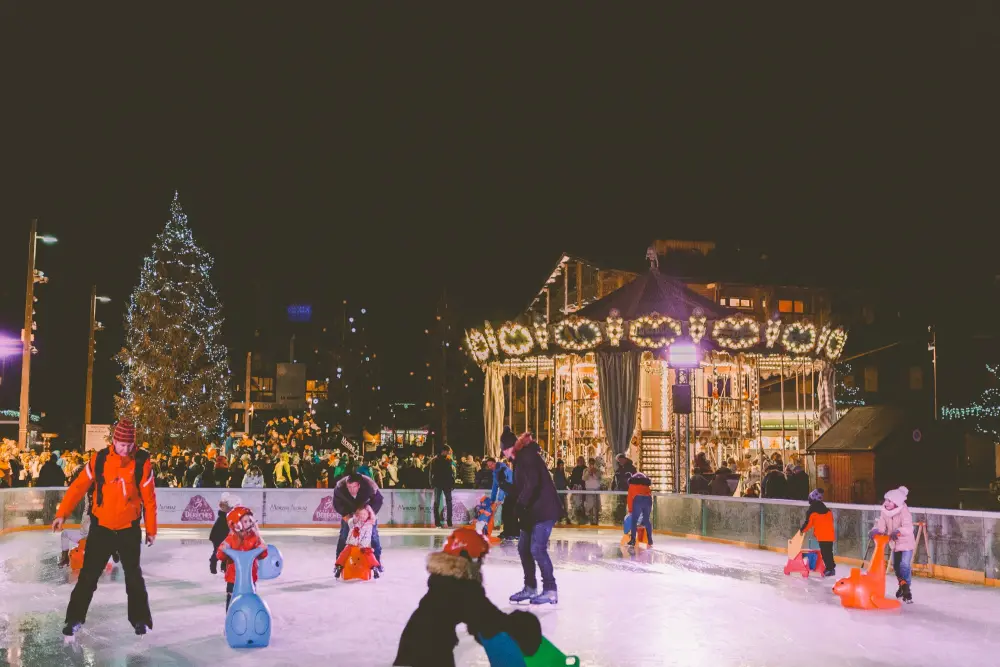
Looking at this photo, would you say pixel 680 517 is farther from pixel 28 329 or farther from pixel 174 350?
pixel 174 350

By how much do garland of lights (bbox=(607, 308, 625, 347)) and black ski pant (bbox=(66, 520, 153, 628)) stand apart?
1720 centimetres

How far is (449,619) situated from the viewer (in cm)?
418

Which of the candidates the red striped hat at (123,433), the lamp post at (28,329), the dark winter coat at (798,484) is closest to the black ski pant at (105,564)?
the red striped hat at (123,433)

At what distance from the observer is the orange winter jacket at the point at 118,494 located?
7.45 m

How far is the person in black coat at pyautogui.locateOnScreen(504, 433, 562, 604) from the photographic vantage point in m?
9.30

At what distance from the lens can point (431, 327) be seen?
65.9 metres

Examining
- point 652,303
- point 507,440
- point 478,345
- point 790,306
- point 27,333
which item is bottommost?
point 507,440

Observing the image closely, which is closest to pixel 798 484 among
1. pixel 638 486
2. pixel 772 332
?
pixel 638 486

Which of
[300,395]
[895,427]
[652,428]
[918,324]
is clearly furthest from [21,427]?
[918,324]

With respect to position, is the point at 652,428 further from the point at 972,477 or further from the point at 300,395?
the point at 300,395

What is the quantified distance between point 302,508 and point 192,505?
2148 mm

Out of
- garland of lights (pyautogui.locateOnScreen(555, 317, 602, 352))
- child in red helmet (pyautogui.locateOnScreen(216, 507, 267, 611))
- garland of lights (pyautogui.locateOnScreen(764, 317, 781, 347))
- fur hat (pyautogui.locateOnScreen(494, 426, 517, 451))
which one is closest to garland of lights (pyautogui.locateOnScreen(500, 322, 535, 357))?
garland of lights (pyautogui.locateOnScreen(555, 317, 602, 352))

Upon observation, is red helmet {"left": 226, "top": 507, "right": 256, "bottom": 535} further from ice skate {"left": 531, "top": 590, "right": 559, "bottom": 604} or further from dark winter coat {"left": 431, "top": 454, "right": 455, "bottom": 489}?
dark winter coat {"left": 431, "top": 454, "right": 455, "bottom": 489}

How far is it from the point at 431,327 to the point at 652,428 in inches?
1569
